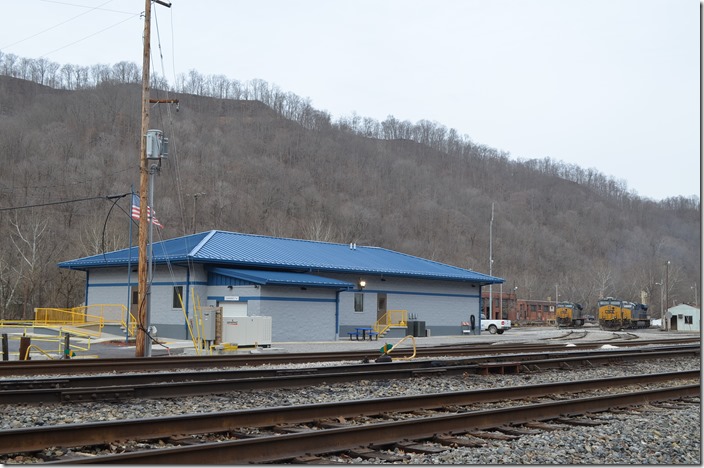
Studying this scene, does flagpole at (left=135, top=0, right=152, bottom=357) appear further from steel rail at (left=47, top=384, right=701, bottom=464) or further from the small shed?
the small shed

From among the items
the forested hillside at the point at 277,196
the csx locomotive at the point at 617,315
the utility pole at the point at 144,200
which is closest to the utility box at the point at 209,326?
the utility pole at the point at 144,200

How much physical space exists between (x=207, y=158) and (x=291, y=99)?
5501cm

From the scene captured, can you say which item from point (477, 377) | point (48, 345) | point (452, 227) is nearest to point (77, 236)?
point (48, 345)

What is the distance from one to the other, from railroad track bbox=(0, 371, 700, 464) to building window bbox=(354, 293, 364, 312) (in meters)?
30.0

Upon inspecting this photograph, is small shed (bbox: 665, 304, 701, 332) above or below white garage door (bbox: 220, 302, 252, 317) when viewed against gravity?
below

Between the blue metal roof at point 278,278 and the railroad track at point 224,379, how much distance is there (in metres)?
16.4

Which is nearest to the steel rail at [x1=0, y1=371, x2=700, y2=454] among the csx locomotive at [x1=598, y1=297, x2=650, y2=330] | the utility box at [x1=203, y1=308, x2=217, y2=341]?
the utility box at [x1=203, y1=308, x2=217, y2=341]

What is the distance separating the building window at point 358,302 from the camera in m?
42.8

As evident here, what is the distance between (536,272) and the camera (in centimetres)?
14800

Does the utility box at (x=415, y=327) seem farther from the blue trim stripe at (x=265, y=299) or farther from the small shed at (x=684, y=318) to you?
the small shed at (x=684, y=318)

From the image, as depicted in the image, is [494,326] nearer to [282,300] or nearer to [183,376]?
[282,300]

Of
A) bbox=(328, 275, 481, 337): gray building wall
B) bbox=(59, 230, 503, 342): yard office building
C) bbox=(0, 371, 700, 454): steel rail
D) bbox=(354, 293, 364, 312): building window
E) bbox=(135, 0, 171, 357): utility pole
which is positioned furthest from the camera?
bbox=(354, 293, 364, 312): building window

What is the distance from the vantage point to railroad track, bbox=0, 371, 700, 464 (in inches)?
309

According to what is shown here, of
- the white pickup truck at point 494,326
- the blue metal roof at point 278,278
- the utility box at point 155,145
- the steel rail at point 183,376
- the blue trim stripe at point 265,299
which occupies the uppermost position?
the utility box at point 155,145
